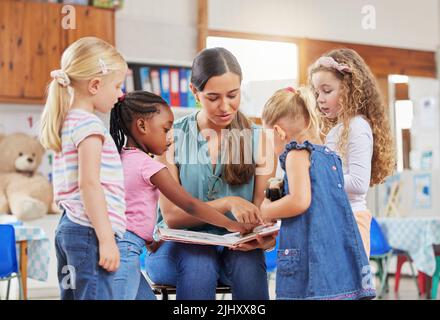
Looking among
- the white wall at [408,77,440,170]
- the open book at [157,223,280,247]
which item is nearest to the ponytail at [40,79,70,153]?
the open book at [157,223,280,247]

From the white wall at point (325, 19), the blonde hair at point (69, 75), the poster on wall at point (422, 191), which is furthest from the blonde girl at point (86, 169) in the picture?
the poster on wall at point (422, 191)

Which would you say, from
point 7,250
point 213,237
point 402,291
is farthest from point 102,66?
point 402,291

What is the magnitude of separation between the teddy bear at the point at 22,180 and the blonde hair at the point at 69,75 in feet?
9.28

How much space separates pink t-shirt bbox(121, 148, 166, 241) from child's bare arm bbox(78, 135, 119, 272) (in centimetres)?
13

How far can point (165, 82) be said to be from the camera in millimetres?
4457

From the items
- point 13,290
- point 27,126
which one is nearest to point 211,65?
point 13,290

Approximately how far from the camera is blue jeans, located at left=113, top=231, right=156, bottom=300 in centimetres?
122

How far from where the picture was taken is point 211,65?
1.45 m

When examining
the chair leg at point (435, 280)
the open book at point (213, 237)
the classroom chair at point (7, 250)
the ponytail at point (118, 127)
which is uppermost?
the ponytail at point (118, 127)

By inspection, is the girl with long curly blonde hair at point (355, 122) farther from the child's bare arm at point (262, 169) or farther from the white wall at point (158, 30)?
the white wall at point (158, 30)

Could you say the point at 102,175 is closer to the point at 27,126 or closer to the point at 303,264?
the point at 303,264

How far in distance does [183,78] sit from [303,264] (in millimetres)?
3248

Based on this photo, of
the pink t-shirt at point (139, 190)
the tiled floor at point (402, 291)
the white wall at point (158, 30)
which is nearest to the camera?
the pink t-shirt at point (139, 190)

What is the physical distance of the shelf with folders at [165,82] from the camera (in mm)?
4410
